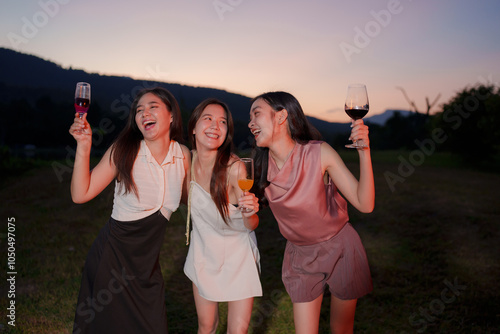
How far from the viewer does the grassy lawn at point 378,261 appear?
4582 millimetres

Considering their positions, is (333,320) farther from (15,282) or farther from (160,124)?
(15,282)

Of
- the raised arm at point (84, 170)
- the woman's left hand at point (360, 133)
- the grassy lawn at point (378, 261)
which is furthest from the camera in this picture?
the grassy lawn at point (378, 261)

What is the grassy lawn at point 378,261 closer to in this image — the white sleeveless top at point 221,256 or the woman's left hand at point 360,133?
the white sleeveless top at point 221,256

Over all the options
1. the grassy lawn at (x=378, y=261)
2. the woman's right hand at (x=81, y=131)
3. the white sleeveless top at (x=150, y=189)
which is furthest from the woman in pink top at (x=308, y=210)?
the grassy lawn at (x=378, y=261)

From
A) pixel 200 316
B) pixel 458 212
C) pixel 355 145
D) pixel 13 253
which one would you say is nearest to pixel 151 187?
pixel 200 316

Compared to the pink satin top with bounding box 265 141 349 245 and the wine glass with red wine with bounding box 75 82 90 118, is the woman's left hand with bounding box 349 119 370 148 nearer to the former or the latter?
the pink satin top with bounding box 265 141 349 245

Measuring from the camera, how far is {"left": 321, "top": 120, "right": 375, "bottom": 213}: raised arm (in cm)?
235

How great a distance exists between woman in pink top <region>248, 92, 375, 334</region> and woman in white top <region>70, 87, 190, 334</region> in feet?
2.50

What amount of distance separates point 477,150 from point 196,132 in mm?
15764

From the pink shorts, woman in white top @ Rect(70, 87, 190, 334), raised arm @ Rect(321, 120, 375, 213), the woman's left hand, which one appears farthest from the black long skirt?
the woman's left hand

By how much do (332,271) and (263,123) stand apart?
121 centimetres

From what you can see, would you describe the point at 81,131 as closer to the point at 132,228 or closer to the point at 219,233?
the point at 132,228

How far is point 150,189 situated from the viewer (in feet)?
9.48

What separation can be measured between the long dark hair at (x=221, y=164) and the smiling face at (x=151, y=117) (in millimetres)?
234
